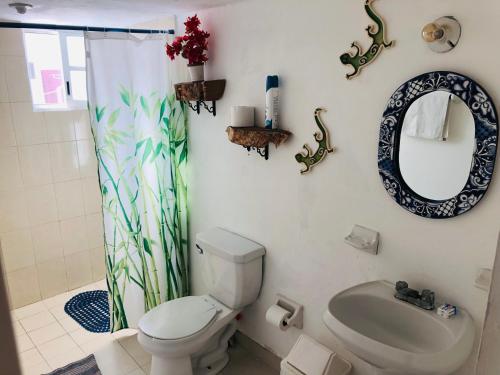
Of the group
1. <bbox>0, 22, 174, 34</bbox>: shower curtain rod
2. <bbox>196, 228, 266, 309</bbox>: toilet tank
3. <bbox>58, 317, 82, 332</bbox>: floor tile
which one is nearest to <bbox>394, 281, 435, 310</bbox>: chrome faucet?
<bbox>196, 228, 266, 309</bbox>: toilet tank

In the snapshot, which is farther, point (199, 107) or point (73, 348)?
point (73, 348)

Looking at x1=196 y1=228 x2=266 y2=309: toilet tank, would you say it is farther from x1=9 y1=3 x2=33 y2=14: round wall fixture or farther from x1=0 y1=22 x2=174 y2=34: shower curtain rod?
x1=9 y1=3 x2=33 y2=14: round wall fixture

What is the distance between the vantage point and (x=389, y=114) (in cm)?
156

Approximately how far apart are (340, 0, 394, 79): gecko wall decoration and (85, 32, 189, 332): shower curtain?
125 cm

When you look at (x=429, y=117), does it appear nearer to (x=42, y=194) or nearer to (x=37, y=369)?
(x=37, y=369)

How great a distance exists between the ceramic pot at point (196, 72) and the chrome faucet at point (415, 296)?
1.52m

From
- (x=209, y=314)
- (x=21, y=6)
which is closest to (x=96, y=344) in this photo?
(x=209, y=314)

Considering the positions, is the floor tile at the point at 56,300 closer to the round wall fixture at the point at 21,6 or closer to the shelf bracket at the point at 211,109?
the shelf bracket at the point at 211,109

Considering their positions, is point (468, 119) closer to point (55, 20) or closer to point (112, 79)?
point (112, 79)

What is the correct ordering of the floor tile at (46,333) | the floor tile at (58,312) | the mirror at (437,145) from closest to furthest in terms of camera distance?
the mirror at (437,145)
the floor tile at (46,333)
the floor tile at (58,312)

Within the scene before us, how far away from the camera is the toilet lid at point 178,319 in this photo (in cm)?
205

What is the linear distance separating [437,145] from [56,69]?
279 cm

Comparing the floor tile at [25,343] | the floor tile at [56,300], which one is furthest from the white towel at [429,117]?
the floor tile at [56,300]

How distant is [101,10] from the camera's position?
2.22 meters
